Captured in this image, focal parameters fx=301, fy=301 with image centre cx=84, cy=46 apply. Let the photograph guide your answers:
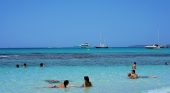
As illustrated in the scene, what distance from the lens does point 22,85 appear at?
58.9 ft

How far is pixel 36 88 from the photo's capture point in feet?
55.0

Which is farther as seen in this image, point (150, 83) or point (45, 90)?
point (150, 83)

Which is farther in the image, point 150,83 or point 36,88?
point 150,83

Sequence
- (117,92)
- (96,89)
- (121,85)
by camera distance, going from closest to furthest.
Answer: (117,92), (96,89), (121,85)

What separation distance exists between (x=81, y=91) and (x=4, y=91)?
4.04 metres

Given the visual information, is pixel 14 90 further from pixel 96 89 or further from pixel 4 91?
pixel 96 89

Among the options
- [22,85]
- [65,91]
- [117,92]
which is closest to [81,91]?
[65,91]

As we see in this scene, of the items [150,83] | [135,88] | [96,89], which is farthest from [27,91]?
[150,83]

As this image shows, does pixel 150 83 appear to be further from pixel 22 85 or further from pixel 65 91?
pixel 22 85

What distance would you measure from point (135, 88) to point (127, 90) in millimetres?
916

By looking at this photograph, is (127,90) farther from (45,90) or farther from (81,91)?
(45,90)

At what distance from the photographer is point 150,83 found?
18.6 metres

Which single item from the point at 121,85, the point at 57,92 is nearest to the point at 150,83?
the point at 121,85

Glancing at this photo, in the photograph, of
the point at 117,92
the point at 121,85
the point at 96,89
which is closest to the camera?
the point at 117,92
